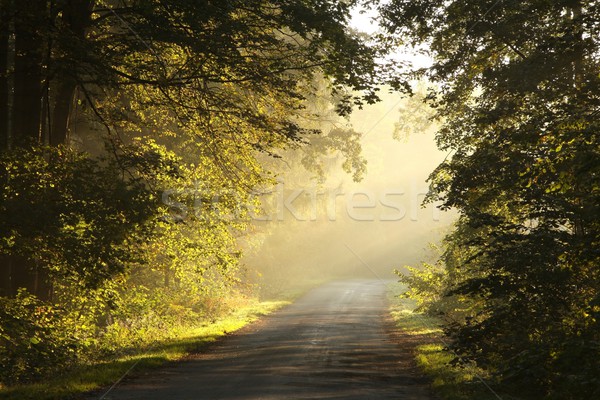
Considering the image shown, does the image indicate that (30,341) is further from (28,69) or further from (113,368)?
(28,69)

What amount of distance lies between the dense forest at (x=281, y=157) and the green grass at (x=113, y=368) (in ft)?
2.75

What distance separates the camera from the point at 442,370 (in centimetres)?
1276

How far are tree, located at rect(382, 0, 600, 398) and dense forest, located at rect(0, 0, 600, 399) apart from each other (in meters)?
0.05

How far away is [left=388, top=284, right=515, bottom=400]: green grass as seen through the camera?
10.3 meters

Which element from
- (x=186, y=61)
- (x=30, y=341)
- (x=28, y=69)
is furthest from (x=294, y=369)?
(x=28, y=69)

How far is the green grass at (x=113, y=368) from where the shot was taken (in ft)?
32.0

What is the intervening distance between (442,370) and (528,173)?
5078 millimetres

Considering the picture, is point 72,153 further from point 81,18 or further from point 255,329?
point 255,329

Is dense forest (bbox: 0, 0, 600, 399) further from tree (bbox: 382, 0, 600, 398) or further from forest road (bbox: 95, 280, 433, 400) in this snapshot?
forest road (bbox: 95, 280, 433, 400)

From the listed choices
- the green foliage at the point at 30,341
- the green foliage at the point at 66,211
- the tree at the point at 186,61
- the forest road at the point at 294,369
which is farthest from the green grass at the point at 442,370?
the green foliage at the point at 30,341

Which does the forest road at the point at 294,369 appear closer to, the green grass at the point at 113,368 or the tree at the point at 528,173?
the green grass at the point at 113,368

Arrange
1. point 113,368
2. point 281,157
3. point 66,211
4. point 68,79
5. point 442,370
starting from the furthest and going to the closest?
point 281,157
point 68,79
point 442,370
point 113,368
point 66,211

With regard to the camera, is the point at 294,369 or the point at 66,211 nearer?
the point at 66,211

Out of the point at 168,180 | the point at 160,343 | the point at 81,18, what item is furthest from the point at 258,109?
the point at 160,343
